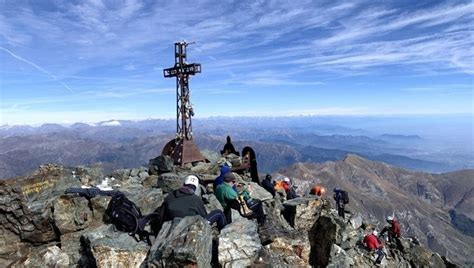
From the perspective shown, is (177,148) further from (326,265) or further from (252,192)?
(326,265)

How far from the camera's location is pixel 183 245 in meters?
12.1

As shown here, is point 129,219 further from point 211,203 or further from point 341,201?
point 341,201

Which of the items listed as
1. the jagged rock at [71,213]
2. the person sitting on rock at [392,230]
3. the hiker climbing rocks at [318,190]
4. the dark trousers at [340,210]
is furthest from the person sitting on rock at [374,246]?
the jagged rock at [71,213]

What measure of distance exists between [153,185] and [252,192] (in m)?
6.93

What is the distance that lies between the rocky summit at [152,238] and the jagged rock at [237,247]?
3 cm

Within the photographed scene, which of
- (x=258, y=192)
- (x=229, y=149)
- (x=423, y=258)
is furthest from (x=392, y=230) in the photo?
(x=229, y=149)

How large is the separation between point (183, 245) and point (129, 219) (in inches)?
164

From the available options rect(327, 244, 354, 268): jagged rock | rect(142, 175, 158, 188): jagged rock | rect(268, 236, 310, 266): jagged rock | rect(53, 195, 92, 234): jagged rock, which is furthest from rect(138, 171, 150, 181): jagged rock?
rect(268, 236, 310, 266): jagged rock

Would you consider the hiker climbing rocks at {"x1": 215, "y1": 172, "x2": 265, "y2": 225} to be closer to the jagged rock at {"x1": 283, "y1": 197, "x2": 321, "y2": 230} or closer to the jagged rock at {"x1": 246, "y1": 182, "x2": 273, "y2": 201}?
the jagged rock at {"x1": 283, "y1": 197, "x2": 321, "y2": 230}

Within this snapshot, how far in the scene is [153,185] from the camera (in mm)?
24812

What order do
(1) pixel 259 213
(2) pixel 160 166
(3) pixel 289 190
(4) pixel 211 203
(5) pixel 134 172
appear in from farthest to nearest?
(3) pixel 289 190, (5) pixel 134 172, (2) pixel 160 166, (4) pixel 211 203, (1) pixel 259 213

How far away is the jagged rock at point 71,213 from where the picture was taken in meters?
17.6

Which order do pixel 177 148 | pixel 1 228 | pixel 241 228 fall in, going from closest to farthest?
pixel 241 228 → pixel 1 228 → pixel 177 148

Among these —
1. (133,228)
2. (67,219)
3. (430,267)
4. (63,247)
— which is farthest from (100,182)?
(430,267)
